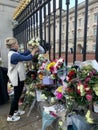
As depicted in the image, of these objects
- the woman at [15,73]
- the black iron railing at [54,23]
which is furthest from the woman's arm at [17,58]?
the black iron railing at [54,23]

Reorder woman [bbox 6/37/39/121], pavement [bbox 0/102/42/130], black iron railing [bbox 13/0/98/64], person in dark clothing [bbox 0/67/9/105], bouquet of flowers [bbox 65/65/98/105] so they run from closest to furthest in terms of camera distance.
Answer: bouquet of flowers [bbox 65/65/98/105], black iron railing [bbox 13/0/98/64], pavement [bbox 0/102/42/130], woman [bbox 6/37/39/121], person in dark clothing [bbox 0/67/9/105]

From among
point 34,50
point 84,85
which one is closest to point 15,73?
point 34,50

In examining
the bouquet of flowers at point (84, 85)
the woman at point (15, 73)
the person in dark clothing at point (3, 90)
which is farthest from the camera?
the person in dark clothing at point (3, 90)

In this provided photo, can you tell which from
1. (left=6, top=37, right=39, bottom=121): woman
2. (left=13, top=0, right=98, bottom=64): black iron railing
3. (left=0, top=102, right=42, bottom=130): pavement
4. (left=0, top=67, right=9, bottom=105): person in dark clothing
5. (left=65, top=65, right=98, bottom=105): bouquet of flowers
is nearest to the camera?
(left=65, top=65, right=98, bottom=105): bouquet of flowers

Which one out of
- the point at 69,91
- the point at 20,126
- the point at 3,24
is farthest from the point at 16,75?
the point at 3,24

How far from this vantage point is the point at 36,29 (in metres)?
3.45

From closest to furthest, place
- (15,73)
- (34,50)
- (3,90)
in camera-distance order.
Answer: (34,50)
(15,73)
(3,90)

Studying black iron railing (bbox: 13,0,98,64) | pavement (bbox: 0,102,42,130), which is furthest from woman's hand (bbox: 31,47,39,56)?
pavement (bbox: 0,102,42,130)

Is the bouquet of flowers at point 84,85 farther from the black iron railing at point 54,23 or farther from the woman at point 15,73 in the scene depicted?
the woman at point 15,73

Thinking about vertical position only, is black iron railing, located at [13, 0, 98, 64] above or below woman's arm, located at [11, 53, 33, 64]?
above

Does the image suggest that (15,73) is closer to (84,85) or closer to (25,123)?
(25,123)

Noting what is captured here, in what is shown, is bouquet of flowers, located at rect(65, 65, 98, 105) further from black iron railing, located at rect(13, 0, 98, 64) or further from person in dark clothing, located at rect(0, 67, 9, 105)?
person in dark clothing, located at rect(0, 67, 9, 105)

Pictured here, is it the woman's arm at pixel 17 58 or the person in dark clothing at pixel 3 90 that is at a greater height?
the woman's arm at pixel 17 58

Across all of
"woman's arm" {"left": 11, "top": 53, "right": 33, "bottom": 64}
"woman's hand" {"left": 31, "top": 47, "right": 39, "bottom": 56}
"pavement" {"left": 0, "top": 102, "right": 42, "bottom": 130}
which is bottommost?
"pavement" {"left": 0, "top": 102, "right": 42, "bottom": 130}
